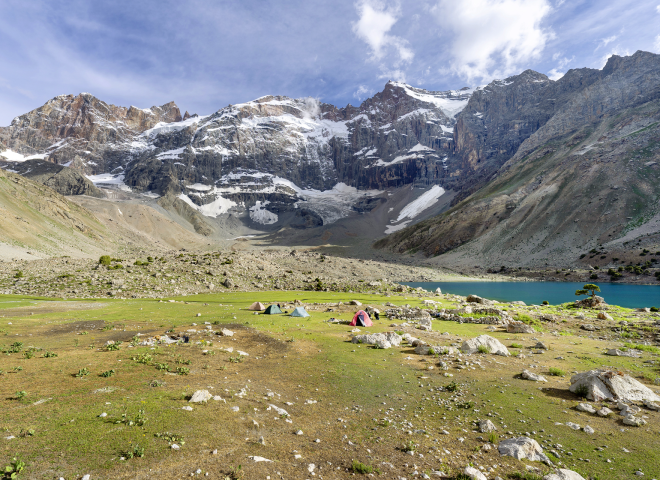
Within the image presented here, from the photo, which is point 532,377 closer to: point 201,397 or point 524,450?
point 524,450

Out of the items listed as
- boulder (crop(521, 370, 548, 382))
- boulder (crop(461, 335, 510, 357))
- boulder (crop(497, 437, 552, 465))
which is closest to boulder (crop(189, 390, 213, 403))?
boulder (crop(497, 437, 552, 465))

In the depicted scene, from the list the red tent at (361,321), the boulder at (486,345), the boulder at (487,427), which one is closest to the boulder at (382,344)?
the boulder at (486,345)

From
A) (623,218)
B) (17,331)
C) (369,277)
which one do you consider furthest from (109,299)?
(623,218)

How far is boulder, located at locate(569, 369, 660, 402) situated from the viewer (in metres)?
11.4

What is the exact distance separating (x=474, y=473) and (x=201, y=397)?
8415mm

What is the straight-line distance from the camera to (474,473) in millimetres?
7309

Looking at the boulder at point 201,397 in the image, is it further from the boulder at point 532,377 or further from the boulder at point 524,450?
the boulder at point 532,377

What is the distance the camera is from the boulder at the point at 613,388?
11391 mm

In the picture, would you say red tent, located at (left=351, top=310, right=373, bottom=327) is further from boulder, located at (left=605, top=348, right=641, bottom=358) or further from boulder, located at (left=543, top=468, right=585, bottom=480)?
boulder, located at (left=543, top=468, right=585, bottom=480)

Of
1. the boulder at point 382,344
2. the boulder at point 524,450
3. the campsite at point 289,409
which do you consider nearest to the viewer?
the campsite at point 289,409

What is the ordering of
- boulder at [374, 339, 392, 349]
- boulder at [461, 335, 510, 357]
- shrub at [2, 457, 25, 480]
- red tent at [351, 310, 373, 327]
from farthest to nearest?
1. red tent at [351, 310, 373, 327]
2. boulder at [374, 339, 392, 349]
3. boulder at [461, 335, 510, 357]
4. shrub at [2, 457, 25, 480]

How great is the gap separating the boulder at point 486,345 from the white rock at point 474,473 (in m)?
11.4

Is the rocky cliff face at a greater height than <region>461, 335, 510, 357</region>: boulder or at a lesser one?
greater

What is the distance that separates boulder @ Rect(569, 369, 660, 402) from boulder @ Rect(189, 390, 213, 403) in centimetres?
1400
